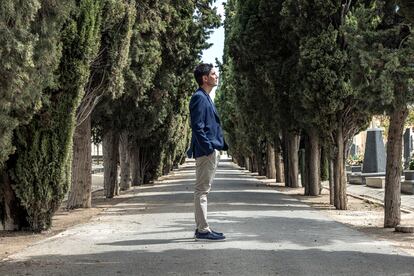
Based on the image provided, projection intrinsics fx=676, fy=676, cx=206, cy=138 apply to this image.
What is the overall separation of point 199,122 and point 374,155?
90.0 ft

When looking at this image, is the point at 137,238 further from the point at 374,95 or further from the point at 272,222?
the point at 374,95

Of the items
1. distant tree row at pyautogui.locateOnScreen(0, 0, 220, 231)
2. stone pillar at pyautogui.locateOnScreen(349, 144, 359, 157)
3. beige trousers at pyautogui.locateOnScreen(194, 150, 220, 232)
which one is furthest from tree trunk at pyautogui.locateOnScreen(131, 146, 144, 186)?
stone pillar at pyautogui.locateOnScreen(349, 144, 359, 157)

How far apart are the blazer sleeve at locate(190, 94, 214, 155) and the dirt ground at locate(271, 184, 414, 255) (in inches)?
115

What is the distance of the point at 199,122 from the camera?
8508mm

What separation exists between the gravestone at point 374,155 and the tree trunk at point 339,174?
54.9 ft

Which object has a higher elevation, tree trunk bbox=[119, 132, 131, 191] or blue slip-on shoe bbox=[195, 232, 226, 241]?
tree trunk bbox=[119, 132, 131, 191]

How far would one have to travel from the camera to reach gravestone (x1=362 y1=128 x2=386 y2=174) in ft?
112

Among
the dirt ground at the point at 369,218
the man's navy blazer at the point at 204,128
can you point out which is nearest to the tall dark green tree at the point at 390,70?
the dirt ground at the point at 369,218

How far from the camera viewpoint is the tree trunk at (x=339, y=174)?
17.4 m

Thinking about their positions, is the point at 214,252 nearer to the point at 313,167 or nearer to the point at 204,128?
the point at 204,128

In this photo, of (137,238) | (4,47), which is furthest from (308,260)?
(4,47)

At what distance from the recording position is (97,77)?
587 inches

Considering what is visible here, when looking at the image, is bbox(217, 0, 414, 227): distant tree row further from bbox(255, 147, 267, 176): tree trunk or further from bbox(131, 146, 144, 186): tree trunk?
bbox(255, 147, 267, 176): tree trunk

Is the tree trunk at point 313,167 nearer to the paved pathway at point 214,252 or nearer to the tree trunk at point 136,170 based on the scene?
the paved pathway at point 214,252
